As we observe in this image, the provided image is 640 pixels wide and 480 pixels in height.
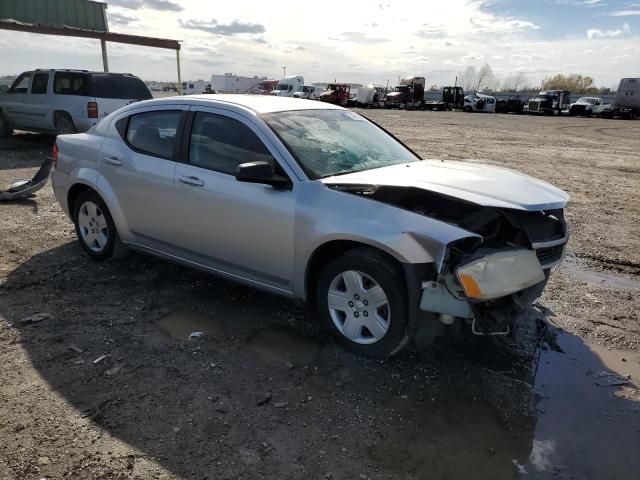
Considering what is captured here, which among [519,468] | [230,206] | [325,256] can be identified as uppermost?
[230,206]

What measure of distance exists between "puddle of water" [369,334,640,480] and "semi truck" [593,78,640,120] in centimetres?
4444

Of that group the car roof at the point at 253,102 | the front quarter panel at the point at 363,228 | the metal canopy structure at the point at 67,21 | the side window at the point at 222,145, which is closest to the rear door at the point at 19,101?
the metal canopy structure at the point at 67,21

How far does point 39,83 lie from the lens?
1260cm

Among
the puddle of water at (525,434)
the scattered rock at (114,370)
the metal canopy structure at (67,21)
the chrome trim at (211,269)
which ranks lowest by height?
the puddle of water at (525,434)

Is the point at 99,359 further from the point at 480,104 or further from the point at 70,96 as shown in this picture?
the point at 480,104

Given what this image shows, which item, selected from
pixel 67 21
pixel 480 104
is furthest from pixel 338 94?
pixel 67 21

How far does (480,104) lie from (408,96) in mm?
7310

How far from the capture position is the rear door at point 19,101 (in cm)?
1294

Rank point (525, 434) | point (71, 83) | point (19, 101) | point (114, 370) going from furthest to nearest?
1. point (19, 101)
2. point (71, 83)
3. point (114, 370)
4. point (525, 434)

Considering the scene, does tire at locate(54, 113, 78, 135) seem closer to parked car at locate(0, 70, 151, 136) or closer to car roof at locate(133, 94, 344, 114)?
parked car at locate(0, 70, 151, 136)

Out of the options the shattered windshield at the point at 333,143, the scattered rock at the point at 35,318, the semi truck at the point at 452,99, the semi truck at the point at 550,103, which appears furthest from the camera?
the semi truck at the point at 452,99

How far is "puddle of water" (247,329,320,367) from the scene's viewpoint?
11.5 ft

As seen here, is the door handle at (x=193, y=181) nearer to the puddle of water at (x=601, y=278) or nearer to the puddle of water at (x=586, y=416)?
the puddle of water at (x=586, y=416)

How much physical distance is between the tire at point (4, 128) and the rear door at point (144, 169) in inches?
452
